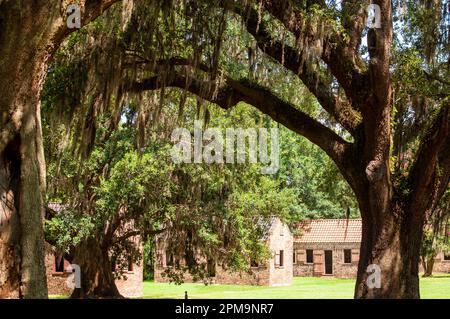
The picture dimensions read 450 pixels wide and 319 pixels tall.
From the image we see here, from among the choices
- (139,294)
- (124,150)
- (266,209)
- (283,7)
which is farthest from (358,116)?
(139,294)

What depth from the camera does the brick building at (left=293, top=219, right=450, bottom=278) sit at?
4650 cm

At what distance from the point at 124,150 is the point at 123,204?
1675mm

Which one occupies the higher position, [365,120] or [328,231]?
[365,120]

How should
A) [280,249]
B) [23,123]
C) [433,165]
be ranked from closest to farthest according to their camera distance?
[23,123] < [433,165] < [280,249]

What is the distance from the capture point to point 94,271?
2269 cm

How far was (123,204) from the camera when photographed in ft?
68.8

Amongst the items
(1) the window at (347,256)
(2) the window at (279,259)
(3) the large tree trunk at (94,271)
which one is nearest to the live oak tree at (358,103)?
(3) the large tree trunk at (94,271)

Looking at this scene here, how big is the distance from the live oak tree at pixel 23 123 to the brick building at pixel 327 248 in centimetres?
4002

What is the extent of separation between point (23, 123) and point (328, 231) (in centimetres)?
4217

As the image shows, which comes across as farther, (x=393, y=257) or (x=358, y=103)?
(x=358, y=103)

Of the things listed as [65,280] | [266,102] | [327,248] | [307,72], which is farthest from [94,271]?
[327,248]

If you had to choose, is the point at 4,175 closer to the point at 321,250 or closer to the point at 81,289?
the point at 81,289

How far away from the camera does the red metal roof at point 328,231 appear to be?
4631 centimetres

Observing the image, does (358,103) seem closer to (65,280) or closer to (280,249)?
(65,280)
